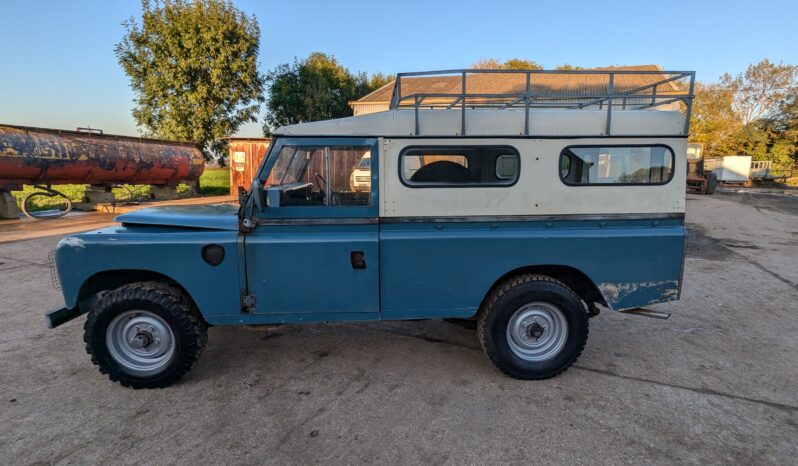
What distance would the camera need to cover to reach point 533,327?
380 centimetres

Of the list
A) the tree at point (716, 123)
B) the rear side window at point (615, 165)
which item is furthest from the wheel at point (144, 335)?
the tree at point (716, 123)

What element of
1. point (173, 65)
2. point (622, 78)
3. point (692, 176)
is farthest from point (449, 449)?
point (692, 176)

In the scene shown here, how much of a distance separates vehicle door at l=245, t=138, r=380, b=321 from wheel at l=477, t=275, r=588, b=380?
107cm

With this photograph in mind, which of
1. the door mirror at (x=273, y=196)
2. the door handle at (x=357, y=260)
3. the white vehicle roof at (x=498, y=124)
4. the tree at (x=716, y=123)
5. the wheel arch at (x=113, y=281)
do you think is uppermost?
the tree at (x=716, y=123)

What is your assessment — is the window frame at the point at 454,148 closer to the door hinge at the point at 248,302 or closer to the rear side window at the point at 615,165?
the rear side window at the point at 615,165

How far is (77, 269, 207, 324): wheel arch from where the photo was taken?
362cm

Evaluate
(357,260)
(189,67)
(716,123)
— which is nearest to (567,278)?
(357,260)

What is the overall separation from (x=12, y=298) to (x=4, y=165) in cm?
778

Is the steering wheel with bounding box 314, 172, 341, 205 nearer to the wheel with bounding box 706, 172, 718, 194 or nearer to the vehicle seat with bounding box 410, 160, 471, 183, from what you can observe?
the vehicle seat with bounding box 410, 160, 471, 183

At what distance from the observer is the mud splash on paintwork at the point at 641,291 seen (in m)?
3.77

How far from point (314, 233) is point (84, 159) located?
1316 cm

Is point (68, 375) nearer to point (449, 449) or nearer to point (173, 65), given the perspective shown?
point (449, 449)

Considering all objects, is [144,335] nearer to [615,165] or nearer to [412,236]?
[412,236]

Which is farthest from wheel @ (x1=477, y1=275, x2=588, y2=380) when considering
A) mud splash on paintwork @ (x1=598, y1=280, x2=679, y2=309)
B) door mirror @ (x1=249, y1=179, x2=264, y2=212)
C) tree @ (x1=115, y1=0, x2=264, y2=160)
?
tree @ (x1=115, y1=0, x2=264, y2=160)
